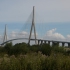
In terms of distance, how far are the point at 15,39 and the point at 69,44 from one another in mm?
17162

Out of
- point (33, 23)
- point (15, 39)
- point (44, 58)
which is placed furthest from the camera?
point (15, 39)

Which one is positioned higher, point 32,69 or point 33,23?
point 33,23

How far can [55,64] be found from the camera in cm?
1287

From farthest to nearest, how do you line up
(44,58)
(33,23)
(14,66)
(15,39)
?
(15,39) < (33,23) < (44,58) < (14,66)

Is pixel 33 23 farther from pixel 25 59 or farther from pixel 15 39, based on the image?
pixel 25 59

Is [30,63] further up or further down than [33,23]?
further down

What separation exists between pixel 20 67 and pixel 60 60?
1986 mm

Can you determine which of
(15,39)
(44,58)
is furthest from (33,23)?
(44,58)

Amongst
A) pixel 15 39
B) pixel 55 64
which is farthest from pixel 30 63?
pixel 15 39

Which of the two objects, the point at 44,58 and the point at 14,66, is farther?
the point at 44,58

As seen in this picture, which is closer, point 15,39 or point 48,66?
point 48,66

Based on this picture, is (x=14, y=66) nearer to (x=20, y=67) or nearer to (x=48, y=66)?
(x=20, y=67)

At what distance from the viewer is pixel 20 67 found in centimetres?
1233

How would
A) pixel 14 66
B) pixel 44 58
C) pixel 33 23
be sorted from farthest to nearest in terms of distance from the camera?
pixel 33 23, pixel 44 58, pixel 14 66
